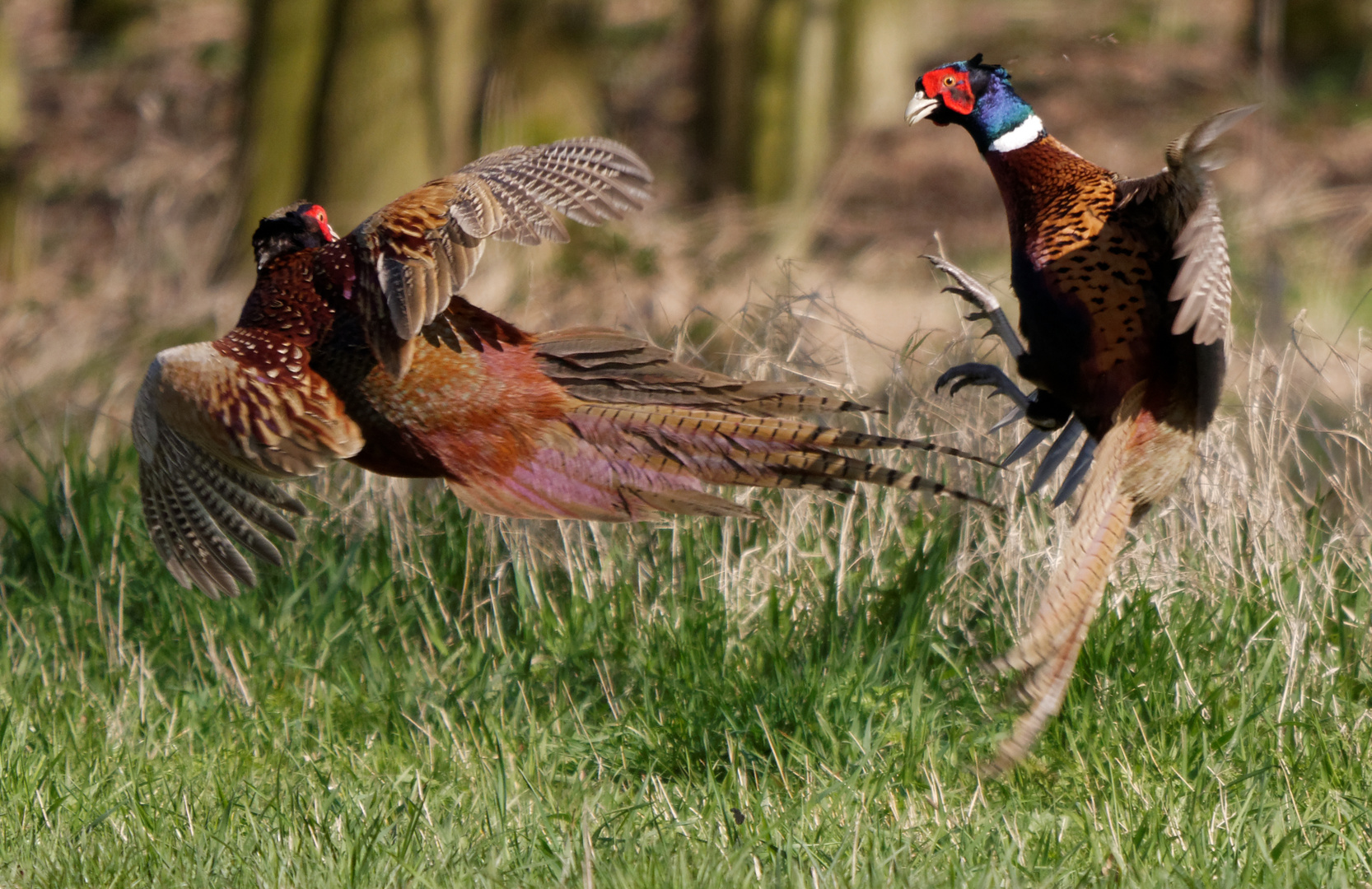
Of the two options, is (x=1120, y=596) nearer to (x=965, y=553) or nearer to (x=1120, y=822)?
(x=965, y=553)

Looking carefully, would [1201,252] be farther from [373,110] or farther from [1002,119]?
[373,110]

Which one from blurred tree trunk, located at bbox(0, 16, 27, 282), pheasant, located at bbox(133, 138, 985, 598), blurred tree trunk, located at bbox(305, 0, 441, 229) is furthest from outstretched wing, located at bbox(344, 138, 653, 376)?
blurred tree trunk, located at bbox(0, 16, 27, 282)

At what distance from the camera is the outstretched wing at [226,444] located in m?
3.39

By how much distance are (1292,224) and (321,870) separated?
29.2 feet

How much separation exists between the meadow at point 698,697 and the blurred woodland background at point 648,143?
0.62 m

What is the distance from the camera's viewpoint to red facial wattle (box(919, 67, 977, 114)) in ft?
11.1

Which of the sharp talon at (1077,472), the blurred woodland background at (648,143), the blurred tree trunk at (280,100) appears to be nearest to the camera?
the sharp talon at (1077,472)

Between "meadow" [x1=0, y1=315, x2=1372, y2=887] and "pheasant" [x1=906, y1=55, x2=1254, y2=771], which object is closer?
"meadow" [x1=0, y1=315, x2=1372, y2=887]

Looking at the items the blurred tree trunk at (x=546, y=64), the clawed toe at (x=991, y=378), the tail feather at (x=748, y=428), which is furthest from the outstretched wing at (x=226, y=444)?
the blurred tree trunk at (x=546, y=64)

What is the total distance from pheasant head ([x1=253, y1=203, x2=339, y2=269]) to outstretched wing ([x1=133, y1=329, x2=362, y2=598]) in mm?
362

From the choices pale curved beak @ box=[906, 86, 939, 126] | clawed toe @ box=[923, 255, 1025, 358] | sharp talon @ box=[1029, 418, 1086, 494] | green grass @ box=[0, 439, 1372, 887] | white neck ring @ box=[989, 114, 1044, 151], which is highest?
pale curved beak @ box=[906, 86, 939, 126]

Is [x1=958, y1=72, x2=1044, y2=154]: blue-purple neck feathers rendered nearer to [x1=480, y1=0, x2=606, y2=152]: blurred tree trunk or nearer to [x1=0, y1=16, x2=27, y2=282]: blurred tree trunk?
[x1=480, y1=0, x2=606, y2=152]: blurred tree trunk

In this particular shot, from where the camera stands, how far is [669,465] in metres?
3.27

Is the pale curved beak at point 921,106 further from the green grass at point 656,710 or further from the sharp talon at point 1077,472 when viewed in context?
the green grass at point 656,710
